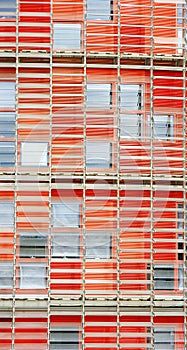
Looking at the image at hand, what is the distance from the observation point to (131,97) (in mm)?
5406

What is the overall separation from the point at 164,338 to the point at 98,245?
0.88m

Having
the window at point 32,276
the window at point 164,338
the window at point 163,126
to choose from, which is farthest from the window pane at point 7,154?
the window at point 164,338

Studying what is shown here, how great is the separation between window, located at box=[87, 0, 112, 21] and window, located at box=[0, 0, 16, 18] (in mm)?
590

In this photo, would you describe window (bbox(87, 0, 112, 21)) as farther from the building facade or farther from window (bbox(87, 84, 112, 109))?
window (bbox(87, 84, 112, 109))

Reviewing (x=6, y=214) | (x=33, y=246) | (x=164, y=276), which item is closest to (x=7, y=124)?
(x=6, y=214)

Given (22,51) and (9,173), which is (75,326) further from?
(22,51)

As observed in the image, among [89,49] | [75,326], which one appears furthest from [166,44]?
[75,326]

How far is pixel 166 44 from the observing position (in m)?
5.41

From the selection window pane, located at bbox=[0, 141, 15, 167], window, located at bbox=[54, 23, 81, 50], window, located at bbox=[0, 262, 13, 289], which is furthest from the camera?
window, located at bbox=[54, 23, 81, 50]

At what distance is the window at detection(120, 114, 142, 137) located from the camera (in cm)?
530

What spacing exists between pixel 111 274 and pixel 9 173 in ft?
3.58

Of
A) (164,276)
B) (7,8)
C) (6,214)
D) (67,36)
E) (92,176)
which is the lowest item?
(164,276)

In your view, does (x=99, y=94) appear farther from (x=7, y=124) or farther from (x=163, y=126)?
(x=7, y=124)

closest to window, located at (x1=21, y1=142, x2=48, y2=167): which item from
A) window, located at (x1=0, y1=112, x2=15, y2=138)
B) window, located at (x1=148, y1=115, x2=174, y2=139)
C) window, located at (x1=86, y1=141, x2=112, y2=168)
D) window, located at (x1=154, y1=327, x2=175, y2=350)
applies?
window, located at (x1=0, y1=112, x2=15, y2=138)
